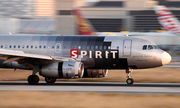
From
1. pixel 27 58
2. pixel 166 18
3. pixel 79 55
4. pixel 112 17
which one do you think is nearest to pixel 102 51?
pixel 79 55

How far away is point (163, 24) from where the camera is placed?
70.6m

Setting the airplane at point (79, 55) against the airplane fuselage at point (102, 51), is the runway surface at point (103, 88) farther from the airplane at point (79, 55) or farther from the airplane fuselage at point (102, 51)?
the airplane fuselage at point (102, 51)

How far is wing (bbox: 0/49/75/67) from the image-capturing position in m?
20.6

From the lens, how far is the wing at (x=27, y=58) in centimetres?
2062

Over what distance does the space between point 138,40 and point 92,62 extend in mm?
3860

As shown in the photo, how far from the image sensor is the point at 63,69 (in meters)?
20.6

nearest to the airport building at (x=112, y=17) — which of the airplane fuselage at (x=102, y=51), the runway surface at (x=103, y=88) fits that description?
the airplane fuselage at (x=102, y=51)

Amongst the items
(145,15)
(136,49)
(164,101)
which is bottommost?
(164,101)

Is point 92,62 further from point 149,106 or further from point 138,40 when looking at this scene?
point 149,106

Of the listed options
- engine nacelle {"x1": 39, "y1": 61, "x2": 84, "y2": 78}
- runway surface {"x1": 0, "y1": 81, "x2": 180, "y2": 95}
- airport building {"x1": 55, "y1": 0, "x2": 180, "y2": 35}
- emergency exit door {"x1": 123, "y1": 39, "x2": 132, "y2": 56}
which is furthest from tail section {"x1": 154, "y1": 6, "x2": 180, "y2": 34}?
airport building {"x1": 55, "y1": 0, "x2": 180, "y2": 35}

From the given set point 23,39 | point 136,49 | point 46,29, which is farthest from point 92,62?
point 46,29

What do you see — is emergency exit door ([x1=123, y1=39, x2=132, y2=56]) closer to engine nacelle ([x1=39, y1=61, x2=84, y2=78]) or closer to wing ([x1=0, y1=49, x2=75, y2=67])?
engine nacelle ([x1=39, y1=61, x2=84, y2=78])

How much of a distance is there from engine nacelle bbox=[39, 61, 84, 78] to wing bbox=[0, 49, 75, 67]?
0.47 meters

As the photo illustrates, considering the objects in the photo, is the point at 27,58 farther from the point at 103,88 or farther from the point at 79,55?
the point at 103,88
